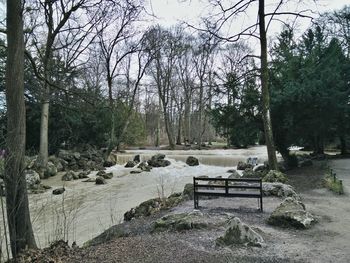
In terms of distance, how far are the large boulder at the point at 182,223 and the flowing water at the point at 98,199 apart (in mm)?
1445

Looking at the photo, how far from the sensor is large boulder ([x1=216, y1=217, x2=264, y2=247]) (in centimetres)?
554

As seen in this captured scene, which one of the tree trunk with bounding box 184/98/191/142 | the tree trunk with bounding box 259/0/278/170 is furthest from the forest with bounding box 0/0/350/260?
the tree trunk with bounding box 184/98/191/142

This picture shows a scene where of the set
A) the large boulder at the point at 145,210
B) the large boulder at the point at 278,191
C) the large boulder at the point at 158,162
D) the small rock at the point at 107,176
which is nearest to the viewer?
the large boulder at the point at 145,210

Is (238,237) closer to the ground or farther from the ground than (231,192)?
A: closer to the ground

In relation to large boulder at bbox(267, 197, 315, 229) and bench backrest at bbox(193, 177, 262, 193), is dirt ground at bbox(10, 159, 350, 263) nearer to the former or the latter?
large boulder at bbox(267, 197, 315, 229)

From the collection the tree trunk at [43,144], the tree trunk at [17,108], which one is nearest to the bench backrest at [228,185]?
the tree trunk at [17,108]

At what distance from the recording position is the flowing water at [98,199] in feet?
29.1

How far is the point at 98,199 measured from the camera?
13.5 meters

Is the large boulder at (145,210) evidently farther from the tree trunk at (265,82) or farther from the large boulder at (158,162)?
the large boulder at (158,162)

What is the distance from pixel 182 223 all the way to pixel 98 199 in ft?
24.5

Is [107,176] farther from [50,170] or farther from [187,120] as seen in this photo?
[187,120]

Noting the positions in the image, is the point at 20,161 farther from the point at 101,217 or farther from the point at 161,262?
the point at 101,217

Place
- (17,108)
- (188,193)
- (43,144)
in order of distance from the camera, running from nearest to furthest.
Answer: (17,108), (188,193), (43,144)

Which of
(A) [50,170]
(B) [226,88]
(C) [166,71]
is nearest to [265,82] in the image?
(B) [226,88]
